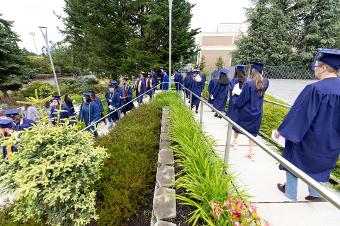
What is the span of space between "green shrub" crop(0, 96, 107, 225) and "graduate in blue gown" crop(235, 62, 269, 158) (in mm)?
2685

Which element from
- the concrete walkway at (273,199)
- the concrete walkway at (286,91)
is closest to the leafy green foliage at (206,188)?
the concrete walkway at (273,199)

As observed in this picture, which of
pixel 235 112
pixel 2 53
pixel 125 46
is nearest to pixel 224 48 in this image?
pixel 125 46

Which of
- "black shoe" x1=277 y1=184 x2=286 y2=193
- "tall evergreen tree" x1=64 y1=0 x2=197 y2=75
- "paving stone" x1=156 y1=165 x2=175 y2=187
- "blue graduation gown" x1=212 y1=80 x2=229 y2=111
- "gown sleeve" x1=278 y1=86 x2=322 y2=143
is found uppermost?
"tall evergreen tree" x1=64 y1=0 x2=197 y2=75

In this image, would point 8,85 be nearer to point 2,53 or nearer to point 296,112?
point 2,53

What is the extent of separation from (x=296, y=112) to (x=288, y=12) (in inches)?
967

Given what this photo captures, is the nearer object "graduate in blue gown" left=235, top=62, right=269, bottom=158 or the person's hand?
the person's hand

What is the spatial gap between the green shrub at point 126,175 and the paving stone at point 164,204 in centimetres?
32

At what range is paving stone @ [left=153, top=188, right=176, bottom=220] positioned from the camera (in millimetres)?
2113

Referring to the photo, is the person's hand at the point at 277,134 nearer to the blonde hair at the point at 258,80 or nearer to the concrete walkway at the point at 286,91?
the blonde hair at the point at 258,80

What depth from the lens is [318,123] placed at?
84.5 inches

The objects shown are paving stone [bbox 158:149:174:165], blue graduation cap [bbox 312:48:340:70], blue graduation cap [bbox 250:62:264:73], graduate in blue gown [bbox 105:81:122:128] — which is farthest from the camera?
graduate in blue gown [bbox 105:81:122:128]

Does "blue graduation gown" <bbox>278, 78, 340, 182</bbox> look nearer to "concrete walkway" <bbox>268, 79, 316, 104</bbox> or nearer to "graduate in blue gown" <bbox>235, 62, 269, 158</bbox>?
"graduate in blue gown" <bbox>235, 62, 269, 158</bbox>

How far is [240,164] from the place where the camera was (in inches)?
135

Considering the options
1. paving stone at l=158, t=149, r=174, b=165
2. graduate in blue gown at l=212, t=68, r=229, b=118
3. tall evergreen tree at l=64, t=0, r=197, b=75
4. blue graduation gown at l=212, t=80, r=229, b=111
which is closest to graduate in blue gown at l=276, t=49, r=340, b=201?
paving stone at l=158, t=149, r=174, b=165
